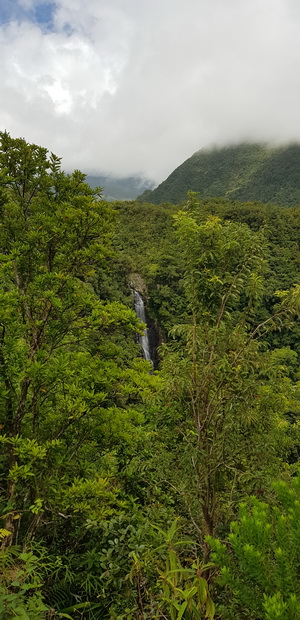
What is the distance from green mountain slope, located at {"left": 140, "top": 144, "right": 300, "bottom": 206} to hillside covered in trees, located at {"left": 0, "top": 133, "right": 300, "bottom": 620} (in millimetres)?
63571

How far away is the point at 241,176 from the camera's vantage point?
75938 millimetres

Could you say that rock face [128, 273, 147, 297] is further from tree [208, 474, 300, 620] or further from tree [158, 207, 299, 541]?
tree [208, 474, 300, 620]

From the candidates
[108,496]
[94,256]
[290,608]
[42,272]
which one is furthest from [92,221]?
[290,608]

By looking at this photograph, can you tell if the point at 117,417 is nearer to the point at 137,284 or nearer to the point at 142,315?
the point at 142,315

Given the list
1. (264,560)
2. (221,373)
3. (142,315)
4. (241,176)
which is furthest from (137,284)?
(241,176)

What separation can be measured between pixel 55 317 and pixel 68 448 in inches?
62.6

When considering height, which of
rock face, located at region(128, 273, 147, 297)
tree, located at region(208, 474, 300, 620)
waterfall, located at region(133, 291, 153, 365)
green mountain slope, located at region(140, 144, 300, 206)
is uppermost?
green mountain slope, located at region(140, 144, 300, 206)

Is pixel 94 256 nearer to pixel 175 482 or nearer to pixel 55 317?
pixel 55 317

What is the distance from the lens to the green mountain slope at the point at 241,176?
65188mm

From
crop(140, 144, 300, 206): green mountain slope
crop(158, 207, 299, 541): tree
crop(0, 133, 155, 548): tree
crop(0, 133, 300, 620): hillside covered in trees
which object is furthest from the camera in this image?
crop(140, 144, 300, 206): green mountain slope

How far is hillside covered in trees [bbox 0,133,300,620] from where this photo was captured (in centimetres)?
263

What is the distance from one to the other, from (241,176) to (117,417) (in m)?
82.1

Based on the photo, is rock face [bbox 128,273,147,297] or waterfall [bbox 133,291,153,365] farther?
rock face [bbox 128,273,147,297]

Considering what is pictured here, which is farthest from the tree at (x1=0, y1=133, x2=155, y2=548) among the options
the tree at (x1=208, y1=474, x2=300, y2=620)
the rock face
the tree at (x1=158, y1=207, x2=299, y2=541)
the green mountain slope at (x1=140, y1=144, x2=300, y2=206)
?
the green mountain slope at (x1=140, y1=144, x2=300, y2=206)
